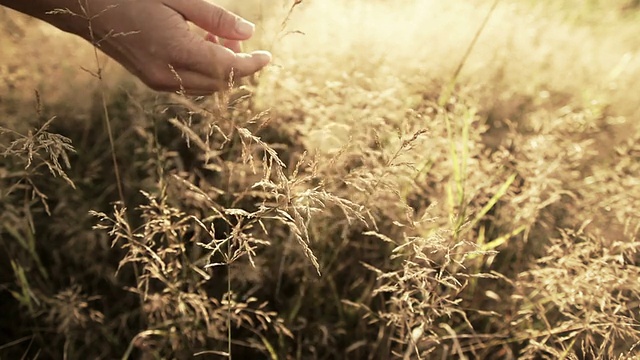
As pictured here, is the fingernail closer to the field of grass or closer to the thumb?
the thumb

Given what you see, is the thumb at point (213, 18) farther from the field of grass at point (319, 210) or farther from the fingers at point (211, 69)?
the field of grass at point (319, 210)

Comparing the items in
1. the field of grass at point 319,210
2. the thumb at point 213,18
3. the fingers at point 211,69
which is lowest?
the field of grass at point 319,210

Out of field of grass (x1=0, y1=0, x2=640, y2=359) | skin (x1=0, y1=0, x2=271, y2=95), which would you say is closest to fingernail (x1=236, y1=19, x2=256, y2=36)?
skin (x1=0, y1=0, x2=271, y2=95)

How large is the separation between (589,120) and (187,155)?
1607 millimetres

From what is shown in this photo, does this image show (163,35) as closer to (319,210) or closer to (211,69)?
(211,69)

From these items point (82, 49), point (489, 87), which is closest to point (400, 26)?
point (489, 87)

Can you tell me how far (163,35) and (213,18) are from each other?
0.49ft

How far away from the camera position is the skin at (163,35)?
4.68ft

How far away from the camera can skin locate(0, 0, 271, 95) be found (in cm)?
143

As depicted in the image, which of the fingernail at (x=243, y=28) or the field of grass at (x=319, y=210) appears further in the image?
the fingernail at (x=243, y=28)

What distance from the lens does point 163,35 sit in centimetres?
146

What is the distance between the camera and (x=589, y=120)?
6.76ft

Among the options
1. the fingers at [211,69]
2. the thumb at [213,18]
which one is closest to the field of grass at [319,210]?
the fingers at [211,69]

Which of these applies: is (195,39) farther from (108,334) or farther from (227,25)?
(108,334)
